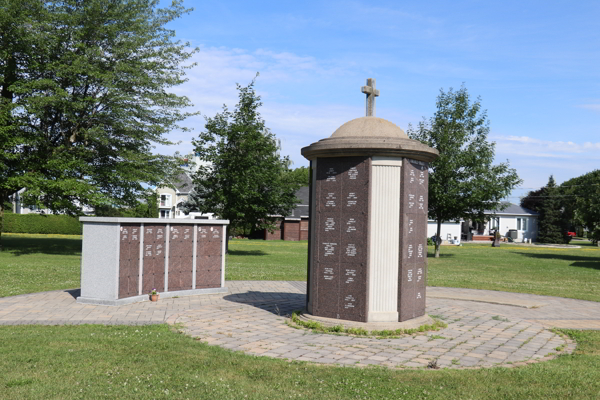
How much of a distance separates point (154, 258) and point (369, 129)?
6.05 metres

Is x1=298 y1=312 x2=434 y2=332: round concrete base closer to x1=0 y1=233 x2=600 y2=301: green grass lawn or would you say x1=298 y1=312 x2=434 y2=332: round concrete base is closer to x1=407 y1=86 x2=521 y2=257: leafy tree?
x1=0 y1=233 x2=600 y2=301: green grass lawn

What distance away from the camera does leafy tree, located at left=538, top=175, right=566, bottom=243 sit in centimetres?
7262

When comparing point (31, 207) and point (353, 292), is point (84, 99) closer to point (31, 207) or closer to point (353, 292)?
point (31, 207)

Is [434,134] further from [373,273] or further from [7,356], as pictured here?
[7,356]

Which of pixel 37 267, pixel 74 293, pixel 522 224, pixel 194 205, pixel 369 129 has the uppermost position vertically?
pixel 369 129

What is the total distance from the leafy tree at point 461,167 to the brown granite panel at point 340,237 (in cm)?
2196

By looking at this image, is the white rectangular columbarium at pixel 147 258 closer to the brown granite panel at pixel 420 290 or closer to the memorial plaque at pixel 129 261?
the memorial plaque at pixel 129 261

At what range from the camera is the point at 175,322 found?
31.8ft

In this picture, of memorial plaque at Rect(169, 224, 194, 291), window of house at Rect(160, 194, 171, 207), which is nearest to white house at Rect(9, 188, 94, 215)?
window of house at Rect(160, 194, 171, 207)

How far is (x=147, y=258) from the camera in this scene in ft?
40.9

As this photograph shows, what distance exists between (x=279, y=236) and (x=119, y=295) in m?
46.1

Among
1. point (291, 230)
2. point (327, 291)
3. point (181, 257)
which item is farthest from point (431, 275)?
point (291, 230)

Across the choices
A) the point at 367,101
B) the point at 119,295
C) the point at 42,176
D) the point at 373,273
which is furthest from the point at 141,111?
the point at 373,273

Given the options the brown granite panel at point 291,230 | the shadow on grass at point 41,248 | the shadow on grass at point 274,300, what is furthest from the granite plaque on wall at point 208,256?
the brown granite panel at point 291,230
